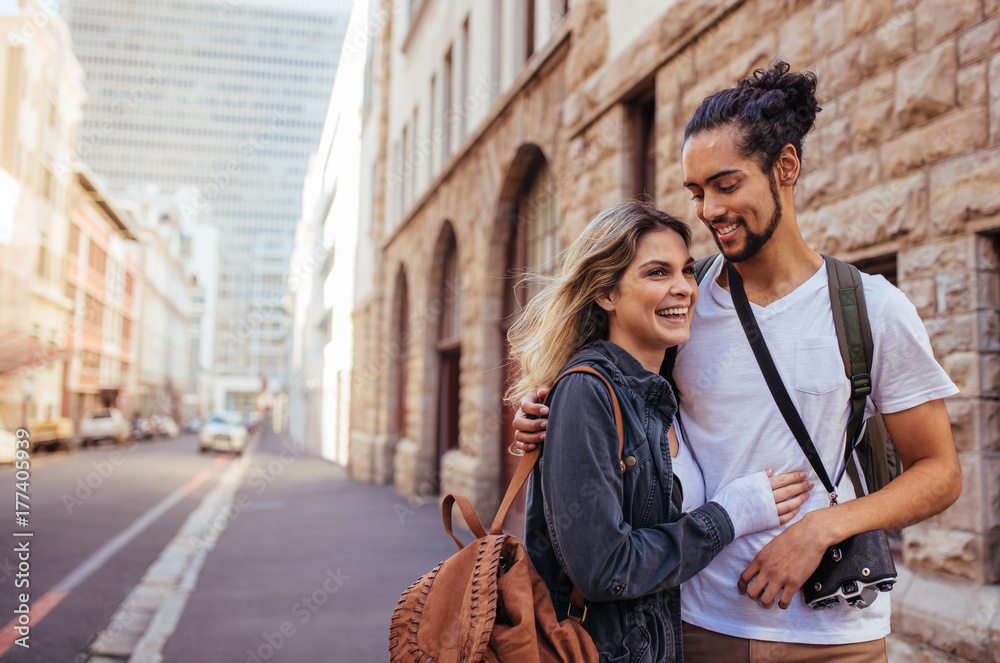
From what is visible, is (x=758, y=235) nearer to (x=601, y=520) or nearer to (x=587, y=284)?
(x=587, y=284)

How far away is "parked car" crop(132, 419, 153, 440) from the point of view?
48.0 meters

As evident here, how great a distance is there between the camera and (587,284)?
6.29 ft

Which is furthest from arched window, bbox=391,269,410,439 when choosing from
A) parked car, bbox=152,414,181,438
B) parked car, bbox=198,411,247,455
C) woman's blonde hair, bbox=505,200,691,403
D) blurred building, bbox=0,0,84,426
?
parked car, bbox=152,414,181,438

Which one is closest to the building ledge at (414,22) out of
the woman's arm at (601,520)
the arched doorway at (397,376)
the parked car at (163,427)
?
the arched doorway at (397,376)

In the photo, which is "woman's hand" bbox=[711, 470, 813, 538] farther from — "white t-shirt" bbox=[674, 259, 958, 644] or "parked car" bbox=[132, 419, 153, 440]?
"parked car" bbox=[132, 419, 153, 440]

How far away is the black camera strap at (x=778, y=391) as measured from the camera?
1.75 metres

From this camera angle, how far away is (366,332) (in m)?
20.9

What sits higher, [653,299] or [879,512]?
[653,299]

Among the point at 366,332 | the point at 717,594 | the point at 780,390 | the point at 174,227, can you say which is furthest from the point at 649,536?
the point at 174,227

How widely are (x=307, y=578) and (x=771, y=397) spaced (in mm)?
6732

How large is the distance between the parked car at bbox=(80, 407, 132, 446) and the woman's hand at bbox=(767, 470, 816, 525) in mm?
41640

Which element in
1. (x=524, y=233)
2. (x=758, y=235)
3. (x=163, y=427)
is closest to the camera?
(x=758, y=235)

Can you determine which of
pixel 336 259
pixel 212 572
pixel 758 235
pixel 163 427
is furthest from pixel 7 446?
pixel 163 427

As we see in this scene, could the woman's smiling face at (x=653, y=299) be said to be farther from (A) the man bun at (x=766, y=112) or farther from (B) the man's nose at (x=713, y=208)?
(A) the man bun at (x=766, y=112)
